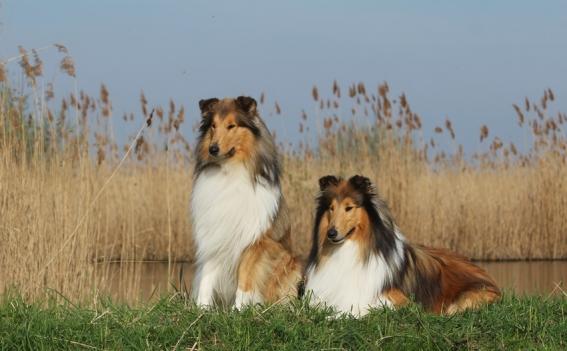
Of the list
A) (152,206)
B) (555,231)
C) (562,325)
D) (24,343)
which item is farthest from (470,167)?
(24,343)

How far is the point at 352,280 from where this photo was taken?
23.4 feet

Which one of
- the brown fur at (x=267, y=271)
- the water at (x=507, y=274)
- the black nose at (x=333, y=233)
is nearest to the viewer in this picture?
the black nose at (x=333, y=233)

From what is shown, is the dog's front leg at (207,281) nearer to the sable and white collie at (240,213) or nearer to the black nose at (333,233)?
the sable and white collie at (240,213)

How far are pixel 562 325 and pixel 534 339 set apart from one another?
0.95 ft

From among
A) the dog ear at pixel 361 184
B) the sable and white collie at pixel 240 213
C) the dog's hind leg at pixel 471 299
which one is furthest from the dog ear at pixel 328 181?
the dog's hind leg at pixel 471 299

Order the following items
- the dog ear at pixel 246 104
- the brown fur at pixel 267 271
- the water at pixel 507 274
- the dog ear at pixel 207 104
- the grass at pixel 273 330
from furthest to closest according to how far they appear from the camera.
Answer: the water at pixel 507 274 < the dog ear at pixel 207 104 < the dog ear at pixel 246 104 < the brown fur at pixel 267 271 < the grass at pixel 273 330

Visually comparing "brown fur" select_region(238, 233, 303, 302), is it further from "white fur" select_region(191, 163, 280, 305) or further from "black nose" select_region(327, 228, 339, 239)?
"black nose" select_region(327, 228, 339, 239)

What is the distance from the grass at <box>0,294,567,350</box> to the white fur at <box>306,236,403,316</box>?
650mm

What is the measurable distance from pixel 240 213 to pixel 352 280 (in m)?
1.10

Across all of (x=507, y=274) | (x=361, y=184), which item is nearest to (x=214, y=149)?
(x=361, y=184)

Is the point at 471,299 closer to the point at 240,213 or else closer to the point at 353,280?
the point at 353,280

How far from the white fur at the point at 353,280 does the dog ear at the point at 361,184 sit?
40 cm

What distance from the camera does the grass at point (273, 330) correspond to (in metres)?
5.93

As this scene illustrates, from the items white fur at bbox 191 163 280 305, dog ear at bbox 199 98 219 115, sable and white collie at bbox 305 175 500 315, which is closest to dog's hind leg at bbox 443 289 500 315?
sable and white collie at bbox 305 175 500 315
